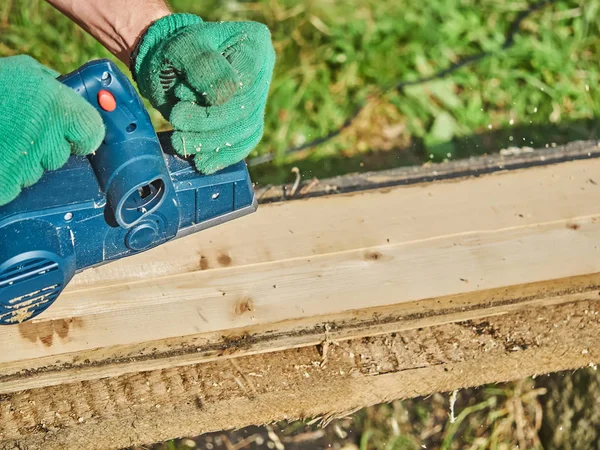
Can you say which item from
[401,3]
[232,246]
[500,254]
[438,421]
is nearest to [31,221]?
[232,246]

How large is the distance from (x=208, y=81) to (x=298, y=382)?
966 mm

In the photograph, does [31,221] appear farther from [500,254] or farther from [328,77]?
[328,77]

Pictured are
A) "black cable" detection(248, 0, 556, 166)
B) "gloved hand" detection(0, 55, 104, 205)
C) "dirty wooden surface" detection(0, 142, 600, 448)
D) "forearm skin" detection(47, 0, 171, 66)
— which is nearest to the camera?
"gloved hand" detection(0, 55, 104, 205)

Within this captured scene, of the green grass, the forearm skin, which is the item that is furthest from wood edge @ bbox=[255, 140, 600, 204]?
the green grass

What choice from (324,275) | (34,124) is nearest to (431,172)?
(324,275)

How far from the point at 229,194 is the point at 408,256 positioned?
59 centimetres

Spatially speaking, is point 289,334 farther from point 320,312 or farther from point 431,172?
point 431,172

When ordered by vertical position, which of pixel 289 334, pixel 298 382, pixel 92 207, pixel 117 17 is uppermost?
pixel 117 17

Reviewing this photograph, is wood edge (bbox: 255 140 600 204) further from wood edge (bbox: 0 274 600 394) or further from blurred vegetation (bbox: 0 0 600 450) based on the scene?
blurred vegetation (bbox: 0 0 600 450)

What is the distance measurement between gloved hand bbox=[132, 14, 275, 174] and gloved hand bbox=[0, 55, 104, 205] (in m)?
0.22

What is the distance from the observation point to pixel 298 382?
190 cm

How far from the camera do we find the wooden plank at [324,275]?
1.78 meters

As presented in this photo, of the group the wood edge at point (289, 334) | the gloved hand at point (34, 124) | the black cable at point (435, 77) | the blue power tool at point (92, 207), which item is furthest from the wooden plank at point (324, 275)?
the black cable at point (435, 77)

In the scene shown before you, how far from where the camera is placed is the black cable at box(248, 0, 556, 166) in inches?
110
